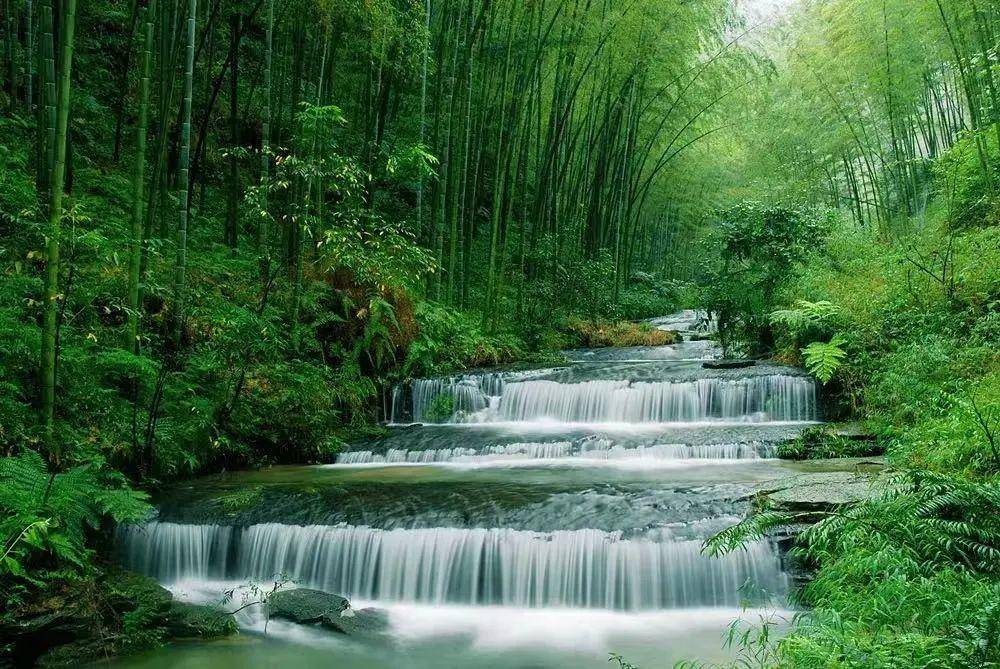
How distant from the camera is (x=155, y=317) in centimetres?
642

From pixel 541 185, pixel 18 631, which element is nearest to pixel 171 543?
pixel 18 631

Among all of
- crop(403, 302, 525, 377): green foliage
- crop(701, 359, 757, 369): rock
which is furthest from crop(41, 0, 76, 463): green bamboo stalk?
crop(701, 359, 757, 369): rock

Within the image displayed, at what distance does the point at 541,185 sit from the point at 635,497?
8895 millimetres

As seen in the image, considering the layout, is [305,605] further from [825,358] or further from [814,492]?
[825,358]

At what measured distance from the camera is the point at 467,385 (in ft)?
30.2

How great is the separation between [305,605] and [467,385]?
486 centimetres

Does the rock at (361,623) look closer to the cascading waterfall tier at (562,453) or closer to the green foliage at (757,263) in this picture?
the cascading waterfall tier at (562,453)

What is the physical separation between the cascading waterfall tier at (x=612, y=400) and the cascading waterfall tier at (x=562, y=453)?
1.49m

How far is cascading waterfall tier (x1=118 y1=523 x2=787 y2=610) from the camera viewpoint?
4.50m

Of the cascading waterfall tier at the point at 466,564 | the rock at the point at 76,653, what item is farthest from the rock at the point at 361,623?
the rock at the point at 76,653

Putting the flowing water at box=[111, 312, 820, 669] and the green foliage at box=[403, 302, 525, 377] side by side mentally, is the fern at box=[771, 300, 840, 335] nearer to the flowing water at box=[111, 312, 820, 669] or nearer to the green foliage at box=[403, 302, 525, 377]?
the flowing water at box=[111, 312, 820, 669]

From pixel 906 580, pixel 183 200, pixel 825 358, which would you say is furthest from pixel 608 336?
pixel 906 580

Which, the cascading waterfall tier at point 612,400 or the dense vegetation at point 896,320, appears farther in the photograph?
the cascading waterfall tier at point 612,400

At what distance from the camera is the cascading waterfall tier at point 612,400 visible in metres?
8.16
